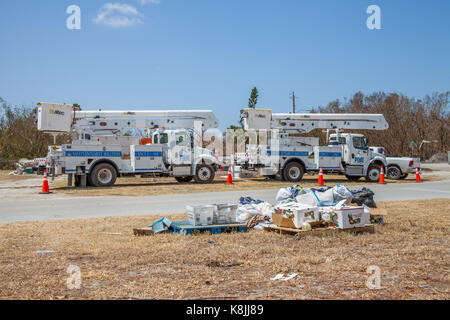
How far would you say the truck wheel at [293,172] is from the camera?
23.2 m

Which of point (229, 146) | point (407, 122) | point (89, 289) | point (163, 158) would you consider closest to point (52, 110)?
point (163, 158)

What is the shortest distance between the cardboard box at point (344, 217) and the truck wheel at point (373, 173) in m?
16.5

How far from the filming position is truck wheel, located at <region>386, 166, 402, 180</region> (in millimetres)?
26219

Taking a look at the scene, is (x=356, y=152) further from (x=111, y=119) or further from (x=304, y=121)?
(x=111, y=119)

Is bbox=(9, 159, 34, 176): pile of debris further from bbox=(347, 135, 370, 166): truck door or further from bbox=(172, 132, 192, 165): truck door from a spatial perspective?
bbox=(347, 135, 370, 166): truck door

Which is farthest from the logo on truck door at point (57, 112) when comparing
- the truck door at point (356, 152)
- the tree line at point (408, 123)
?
the tree line at point (408, 123)

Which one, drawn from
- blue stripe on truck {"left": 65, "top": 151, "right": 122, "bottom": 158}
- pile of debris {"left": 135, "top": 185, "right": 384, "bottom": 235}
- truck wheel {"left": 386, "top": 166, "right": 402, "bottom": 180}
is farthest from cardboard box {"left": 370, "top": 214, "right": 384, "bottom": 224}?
truck wheel {"left": 386, "top": 166, "right": 402, "bottom": 180}

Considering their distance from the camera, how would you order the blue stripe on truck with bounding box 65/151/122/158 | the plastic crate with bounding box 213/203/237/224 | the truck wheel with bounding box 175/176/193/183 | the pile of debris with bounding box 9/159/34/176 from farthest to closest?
the pile of debris with bounding box 9/159/34/176
the truck wheel with bounding box 175/176/193/183
the blue stripe on truck with bounding box 65/151/122/158
the plastic crate with bounding box 213/203/237/224

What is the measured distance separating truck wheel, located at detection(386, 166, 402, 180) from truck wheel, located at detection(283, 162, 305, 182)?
623 cm

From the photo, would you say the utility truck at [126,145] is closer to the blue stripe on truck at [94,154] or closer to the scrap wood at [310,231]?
the blue stripe on truck at [94,154]

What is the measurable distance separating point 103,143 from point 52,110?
2.77 meters

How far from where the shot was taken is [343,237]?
25.4 feet

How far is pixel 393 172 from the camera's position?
2630 centimetres

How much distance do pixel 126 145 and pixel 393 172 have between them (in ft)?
50.4
